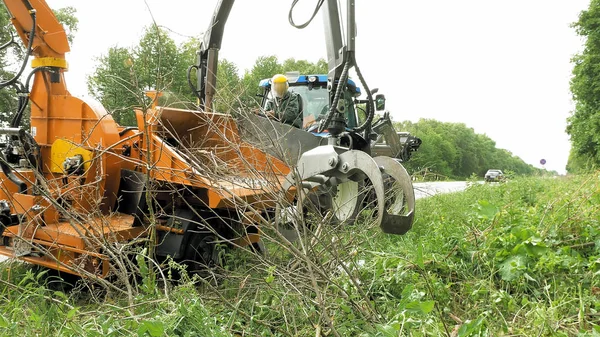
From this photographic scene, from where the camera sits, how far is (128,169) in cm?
473

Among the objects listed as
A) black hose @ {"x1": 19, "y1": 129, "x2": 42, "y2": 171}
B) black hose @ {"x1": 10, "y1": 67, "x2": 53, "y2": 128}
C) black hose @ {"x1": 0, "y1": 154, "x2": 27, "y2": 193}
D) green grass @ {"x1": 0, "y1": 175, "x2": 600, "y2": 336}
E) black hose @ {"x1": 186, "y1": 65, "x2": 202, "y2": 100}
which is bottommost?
green grass @ {"x1": 0, "y1": 175, "x2": 600, "y2": 336}

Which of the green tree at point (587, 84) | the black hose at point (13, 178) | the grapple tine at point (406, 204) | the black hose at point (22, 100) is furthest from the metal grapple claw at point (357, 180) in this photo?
the green tree at point (587, 84)

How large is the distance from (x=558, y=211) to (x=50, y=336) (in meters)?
3.82

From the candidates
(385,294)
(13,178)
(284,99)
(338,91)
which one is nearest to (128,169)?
(13,178)

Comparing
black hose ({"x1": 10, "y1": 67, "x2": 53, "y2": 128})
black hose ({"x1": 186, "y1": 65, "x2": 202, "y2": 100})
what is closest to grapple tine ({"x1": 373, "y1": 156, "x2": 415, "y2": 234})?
black hose ({"x1": 186, "y1": 65, "x2": 202, "y2": 100})

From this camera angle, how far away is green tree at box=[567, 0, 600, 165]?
2434cm

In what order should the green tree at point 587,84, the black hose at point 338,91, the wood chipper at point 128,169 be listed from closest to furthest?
the black hose at point 338,91, the wood chipper at point 128,169, the green tree at point 587,84

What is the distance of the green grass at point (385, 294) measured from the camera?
8.96ft

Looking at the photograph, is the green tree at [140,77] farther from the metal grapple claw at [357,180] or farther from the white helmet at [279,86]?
the metal grapple claw at [357,180]

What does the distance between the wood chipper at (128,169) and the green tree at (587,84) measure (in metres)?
23.6

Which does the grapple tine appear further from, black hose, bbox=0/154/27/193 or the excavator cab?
the excavator cab

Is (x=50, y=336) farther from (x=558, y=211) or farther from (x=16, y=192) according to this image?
(x=558, y=211)

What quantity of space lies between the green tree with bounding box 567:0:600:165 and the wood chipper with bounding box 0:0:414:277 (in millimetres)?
23604

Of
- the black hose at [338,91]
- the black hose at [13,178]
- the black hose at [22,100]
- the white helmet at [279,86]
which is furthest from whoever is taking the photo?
the white helmet at [279,86]
